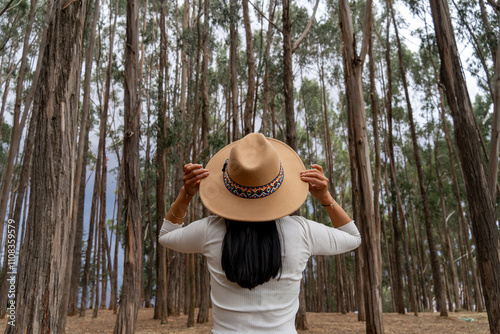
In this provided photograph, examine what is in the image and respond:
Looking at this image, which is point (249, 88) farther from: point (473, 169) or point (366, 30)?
point (473, 169)

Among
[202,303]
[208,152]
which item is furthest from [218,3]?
[202,303]

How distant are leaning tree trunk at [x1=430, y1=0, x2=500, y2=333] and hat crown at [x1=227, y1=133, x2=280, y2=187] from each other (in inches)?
155

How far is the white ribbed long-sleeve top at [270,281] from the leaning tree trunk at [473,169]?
366 centimetres

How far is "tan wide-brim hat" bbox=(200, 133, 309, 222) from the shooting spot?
1219mm

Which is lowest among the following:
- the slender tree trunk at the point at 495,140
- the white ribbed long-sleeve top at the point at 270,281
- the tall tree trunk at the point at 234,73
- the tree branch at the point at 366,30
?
the white ribbed long-sleeve top at the point at 270,281

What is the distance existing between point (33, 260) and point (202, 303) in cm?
713

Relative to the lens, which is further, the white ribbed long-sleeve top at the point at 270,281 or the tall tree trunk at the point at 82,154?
the tall tree trunk at the point at 82,154

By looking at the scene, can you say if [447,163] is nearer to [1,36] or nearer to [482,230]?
[482,230]

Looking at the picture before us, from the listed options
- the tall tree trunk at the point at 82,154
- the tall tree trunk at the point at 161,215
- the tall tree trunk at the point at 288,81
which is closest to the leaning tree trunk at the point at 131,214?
the tall tree trunk at the point at 82,154

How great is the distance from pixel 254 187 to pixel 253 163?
0.27 ft

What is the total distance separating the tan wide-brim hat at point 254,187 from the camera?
1.22m

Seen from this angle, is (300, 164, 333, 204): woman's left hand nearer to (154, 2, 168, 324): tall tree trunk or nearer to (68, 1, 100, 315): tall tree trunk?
(68, 1, 100, 315): tall tree trunk

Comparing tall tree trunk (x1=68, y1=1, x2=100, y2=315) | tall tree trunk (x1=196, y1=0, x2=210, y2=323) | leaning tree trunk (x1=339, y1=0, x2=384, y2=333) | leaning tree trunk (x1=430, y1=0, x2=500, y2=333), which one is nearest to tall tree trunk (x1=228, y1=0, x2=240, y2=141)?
tall tree trunk (x1=196, y1=0, x2=210, y2=323)

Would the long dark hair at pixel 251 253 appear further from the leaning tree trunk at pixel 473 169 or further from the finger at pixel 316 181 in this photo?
the leaning tree trunk at pixel 473 169
